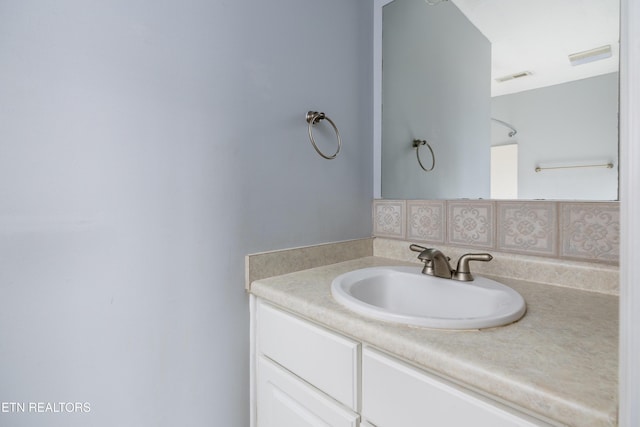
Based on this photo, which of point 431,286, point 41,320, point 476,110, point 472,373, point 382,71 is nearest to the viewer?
point 472,373

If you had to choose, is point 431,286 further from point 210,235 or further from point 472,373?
point 210,235

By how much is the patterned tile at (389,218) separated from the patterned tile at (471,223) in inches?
7.7

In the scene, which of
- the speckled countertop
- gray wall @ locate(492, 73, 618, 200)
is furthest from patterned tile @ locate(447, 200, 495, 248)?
the speckled countertop

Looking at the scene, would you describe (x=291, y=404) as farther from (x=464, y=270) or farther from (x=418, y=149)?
(x=418, y=149)

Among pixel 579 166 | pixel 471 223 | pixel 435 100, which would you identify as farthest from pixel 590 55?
pixel 471 223

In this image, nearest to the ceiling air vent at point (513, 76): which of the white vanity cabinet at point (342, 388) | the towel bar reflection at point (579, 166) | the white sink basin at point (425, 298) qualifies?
the towel bar reflection at point (579, 166)

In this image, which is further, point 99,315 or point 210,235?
point 210,235

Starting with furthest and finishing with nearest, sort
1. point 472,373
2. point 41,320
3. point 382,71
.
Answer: point 382,71 → point 41,320 → point 472,373

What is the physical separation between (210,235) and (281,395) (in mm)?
478

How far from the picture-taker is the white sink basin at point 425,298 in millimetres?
627

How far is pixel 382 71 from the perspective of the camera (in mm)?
1353

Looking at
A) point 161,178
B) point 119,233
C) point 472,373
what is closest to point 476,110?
point 472,373

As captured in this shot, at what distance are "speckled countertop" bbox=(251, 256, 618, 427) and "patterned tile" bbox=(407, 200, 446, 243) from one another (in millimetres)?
368

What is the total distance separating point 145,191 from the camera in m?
0.78
